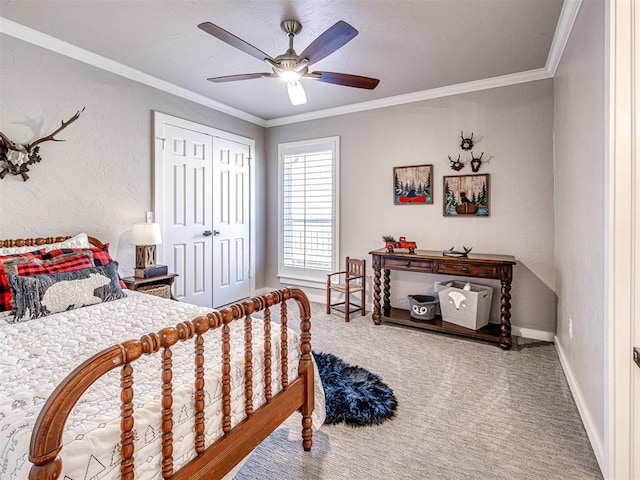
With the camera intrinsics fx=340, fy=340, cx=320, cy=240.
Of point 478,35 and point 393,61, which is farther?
point 393,61

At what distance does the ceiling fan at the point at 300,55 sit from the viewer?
2.00 m

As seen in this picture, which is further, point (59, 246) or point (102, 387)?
point (59, 246)

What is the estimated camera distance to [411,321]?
12.1 feet

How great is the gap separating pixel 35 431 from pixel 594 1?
2.96 metres

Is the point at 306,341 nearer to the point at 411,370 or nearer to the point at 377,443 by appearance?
the point at 377,443

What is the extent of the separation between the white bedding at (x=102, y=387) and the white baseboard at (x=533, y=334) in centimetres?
258

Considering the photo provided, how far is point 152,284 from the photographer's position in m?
3.30

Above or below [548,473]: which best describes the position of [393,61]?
above

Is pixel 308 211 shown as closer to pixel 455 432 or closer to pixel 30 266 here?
Answer: pixel 30 266

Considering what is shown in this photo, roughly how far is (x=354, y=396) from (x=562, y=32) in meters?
3.10

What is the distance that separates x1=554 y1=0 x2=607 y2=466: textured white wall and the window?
2.59 m

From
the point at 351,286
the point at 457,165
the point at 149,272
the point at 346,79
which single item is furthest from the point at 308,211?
the point at 346,79

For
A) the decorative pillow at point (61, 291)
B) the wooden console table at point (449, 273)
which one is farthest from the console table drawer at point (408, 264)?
the decorative pillow at point (61, 291)

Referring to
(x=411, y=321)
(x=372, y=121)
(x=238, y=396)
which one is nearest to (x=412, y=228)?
(x=411, y=321)
